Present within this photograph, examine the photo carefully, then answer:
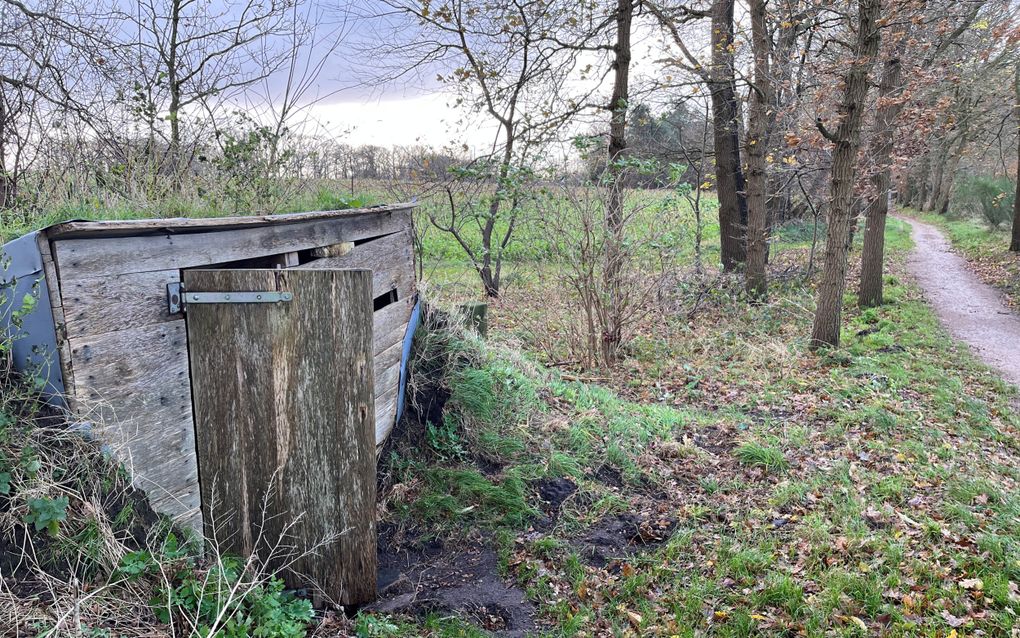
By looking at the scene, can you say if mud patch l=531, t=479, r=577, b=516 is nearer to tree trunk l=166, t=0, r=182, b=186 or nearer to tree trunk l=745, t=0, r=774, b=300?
tree trunk l=166, t=0, r=182, b=186

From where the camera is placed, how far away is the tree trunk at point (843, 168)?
330 inches

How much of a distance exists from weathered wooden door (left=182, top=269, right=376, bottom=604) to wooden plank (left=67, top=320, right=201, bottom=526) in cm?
7

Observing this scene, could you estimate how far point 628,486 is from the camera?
17.4 feet

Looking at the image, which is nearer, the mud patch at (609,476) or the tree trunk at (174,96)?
the tree trunk at (174,96)

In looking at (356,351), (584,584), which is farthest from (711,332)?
(356,351)

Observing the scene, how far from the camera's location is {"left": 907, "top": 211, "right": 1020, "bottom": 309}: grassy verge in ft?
48.8

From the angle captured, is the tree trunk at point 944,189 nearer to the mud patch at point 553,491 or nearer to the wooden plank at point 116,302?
the mud patch at point 553,491

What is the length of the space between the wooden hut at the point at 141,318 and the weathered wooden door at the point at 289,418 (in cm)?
2

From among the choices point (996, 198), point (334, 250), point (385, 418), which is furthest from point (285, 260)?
point (996, 198)

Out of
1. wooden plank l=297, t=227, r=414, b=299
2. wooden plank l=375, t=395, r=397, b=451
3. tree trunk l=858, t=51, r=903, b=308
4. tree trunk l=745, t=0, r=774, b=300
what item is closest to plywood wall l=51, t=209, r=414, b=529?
wooden plank l=297, t=227, r=414, b=299

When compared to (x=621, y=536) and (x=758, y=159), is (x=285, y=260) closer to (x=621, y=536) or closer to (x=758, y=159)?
Answer: (x=621, y=536)

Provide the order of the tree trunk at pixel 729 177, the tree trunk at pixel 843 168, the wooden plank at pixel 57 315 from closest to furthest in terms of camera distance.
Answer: the wooden plank at pixel 57 315
the tree trunk at pixel 843 168
the tree trunk at pixel 729 177

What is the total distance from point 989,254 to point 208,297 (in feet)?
72.4

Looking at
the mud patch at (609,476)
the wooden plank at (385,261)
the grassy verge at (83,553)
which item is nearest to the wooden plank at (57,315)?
the grassy verge at (83,553)
